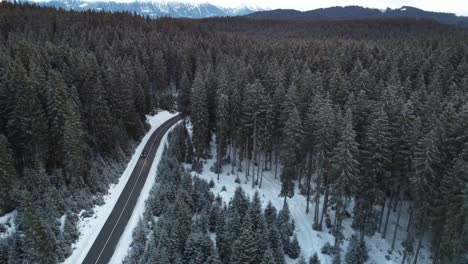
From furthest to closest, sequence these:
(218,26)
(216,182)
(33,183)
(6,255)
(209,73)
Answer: (218,26)
(209,73)
(216,182)
(33,183)
(6,255)

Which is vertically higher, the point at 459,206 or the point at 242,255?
the point at 459,206

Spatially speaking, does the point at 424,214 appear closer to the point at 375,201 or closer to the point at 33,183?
the point at 375,201

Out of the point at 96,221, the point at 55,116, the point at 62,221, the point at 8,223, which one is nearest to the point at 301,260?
the point at 96,221

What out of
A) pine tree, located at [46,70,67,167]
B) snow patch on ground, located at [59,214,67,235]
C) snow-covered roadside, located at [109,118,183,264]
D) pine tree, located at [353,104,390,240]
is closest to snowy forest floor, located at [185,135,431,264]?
pine tree, located at [353,104,390,240]

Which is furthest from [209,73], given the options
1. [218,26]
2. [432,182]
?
[218,26]

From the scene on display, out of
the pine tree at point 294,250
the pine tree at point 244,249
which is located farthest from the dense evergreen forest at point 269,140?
the pine tree at point 294,250

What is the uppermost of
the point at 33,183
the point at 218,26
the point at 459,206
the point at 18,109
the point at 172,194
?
the point at 218,26

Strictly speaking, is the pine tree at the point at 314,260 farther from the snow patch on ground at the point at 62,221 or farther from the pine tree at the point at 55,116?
the pine tree at the point at 55,116
